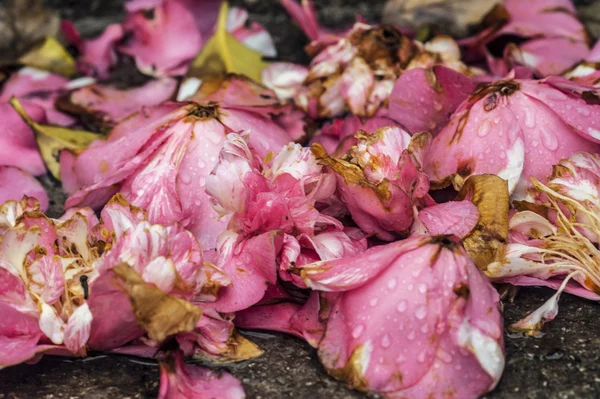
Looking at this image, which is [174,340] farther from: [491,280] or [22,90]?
[22,90]

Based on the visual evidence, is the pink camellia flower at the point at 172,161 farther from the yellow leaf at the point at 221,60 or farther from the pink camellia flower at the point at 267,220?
the yellow leaf at the point at 221,60

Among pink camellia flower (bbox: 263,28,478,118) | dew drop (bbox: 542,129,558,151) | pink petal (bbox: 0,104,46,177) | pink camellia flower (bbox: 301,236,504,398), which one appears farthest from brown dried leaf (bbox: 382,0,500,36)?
pink camellia flower (bbox: 301,236,504,398)

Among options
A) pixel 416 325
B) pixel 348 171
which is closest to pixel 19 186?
pixel 348 171

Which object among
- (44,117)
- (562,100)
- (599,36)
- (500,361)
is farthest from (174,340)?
(599,36)

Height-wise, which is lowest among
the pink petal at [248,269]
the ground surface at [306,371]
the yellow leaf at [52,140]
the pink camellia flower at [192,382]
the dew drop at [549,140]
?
the yellow leaf at [52,140]

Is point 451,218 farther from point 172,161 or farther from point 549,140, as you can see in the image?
point 172,161

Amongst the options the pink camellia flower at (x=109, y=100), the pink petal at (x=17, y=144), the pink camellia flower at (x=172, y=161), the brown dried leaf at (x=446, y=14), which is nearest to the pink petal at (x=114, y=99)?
the pink camellia flower at (x=109, y=100)

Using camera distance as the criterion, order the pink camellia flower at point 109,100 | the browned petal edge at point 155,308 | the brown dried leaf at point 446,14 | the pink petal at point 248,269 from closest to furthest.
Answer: the browned petal edge at point 155,308 < the pink petal at point 248,269 < the pink camellia flower at point 109,100 < the brown dried leaf at point 446,14
